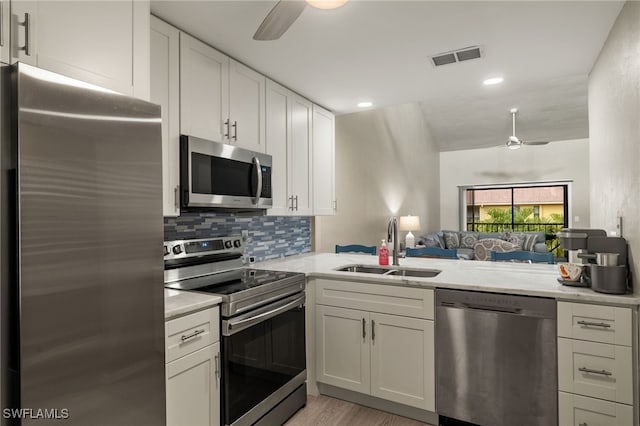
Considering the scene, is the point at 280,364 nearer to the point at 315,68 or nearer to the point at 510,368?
the point at 510,368

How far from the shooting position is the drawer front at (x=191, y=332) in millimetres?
1563

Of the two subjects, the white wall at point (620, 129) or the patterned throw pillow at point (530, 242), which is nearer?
the white wall at point (620, 129)

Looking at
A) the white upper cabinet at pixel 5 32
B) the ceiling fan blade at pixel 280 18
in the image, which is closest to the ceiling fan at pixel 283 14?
the ceiling fan blade at pixel 280 18

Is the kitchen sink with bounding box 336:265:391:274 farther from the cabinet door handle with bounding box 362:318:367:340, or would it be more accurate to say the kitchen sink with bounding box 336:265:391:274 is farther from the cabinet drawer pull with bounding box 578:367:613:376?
the cabinet drawer pull with bounding box 578:367:613:376

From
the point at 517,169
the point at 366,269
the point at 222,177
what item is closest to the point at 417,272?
the point at 366,269

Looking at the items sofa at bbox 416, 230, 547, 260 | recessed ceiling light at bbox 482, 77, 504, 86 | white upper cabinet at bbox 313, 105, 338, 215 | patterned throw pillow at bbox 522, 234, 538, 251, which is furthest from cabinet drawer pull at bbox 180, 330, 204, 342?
patterned throw pillow at bbox 522, 234, 538, 251

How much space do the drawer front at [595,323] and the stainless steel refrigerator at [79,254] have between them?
195cm

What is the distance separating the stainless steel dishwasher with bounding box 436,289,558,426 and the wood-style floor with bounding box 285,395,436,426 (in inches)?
13.1

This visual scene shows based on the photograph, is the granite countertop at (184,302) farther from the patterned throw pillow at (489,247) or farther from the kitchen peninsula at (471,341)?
the patterned throw pillow at (489,247)

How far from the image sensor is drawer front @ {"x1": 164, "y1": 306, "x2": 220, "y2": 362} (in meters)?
1.56

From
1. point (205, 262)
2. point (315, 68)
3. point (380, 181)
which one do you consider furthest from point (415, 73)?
point (380, 181)

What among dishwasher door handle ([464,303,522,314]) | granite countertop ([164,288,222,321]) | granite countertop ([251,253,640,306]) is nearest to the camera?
granite countertop ([164,288,222,321])

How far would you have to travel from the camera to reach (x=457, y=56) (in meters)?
2.37

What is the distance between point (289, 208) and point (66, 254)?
6.19 feet
